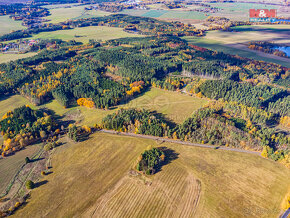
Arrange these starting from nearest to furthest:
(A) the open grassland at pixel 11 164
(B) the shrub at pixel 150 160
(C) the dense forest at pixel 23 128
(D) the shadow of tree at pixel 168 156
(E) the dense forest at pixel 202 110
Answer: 1. (A) the open grassland at pixel 11 164
2. (B) the shrub at pixel 150 160
3. (D) the shadow of tree at pixel 168 156
4. (C) the dense forest at pixel 23 128
5. (E) the dense forest at pixel 202 110

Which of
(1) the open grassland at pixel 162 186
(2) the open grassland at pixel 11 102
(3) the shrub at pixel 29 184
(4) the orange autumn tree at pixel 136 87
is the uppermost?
(4) the orange autumn tree at pixel 136 87

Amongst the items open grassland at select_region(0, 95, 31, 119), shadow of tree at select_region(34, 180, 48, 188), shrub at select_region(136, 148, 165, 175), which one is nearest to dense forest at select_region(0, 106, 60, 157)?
open grassland at select_region(0, 95, 31, 119)

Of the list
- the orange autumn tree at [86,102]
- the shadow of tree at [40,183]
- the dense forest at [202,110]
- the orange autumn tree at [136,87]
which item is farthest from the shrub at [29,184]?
the orange autumn tree at [136,87]

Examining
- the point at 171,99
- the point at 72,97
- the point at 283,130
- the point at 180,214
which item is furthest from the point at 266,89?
the point at 72,97

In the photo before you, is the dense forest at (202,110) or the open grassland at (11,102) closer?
the dense forest at (202,110)

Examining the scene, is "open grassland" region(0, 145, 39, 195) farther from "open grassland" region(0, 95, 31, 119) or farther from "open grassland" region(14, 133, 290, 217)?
"open grassland" region(0, 95, 31, 119)

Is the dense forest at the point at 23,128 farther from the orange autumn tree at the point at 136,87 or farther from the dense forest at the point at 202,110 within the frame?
the orange autumn tree at the point at 136,87

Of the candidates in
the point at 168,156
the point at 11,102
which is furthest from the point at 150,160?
the point at 11,102
